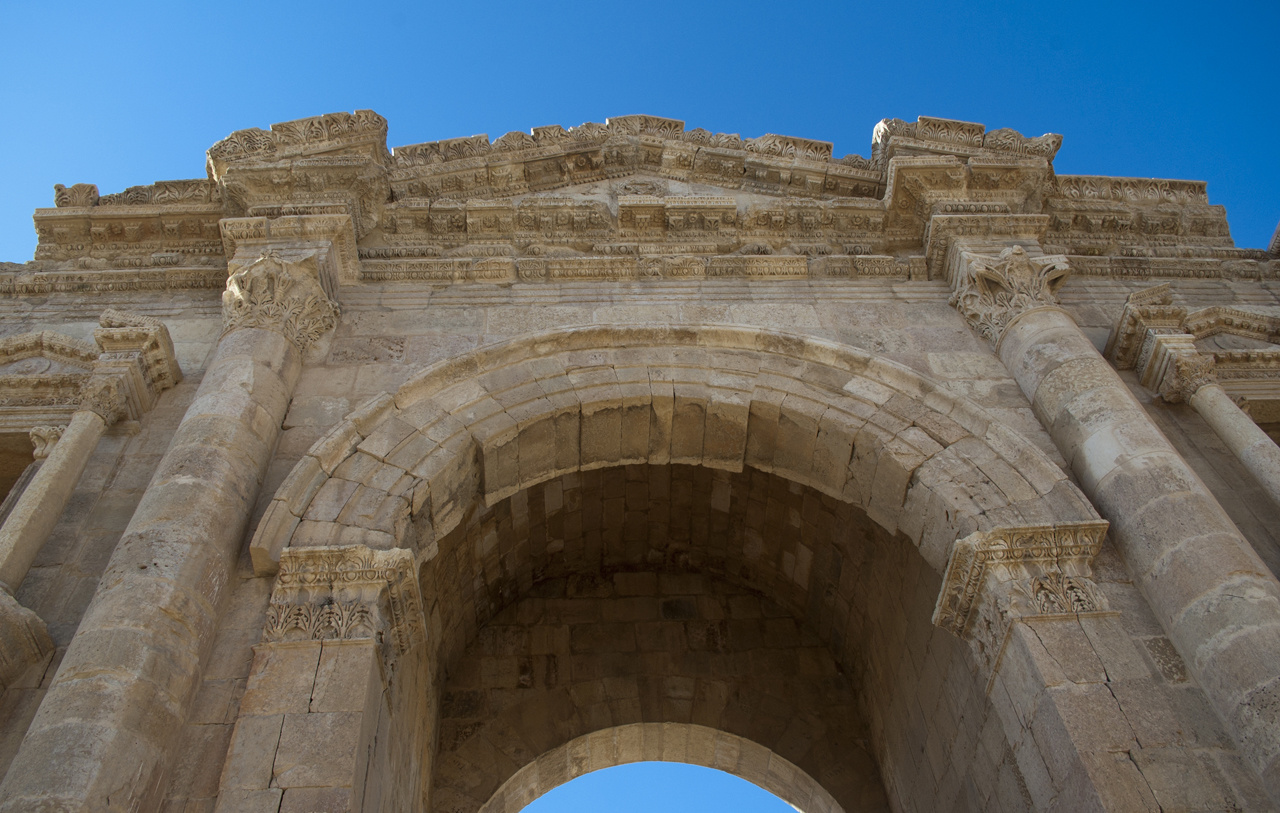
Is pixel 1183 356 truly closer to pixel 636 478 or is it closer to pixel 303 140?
pixel 636 478

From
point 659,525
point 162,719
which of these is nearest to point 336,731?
point 162,719

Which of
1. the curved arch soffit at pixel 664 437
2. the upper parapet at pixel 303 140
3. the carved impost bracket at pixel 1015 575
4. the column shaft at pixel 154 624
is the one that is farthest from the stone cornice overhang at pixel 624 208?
the carved impost bracket at pixel 1015 575

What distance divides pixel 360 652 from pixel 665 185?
6307 millimetres

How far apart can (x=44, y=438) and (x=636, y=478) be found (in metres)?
4.83

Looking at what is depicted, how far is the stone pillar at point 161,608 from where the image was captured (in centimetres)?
417

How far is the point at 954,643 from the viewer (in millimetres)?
6270

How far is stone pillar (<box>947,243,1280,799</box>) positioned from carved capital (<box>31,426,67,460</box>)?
7.43 meters

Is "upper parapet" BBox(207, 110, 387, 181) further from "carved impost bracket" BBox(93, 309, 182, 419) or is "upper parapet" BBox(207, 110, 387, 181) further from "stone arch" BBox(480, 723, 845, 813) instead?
"stone arch" BBox(480, 723, 845, 813)

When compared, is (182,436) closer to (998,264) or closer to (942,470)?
(942,470)

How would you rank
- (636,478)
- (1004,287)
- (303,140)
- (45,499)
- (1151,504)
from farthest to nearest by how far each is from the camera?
(303,140), (636,478), (1004,287), (45,499), (1151,504)

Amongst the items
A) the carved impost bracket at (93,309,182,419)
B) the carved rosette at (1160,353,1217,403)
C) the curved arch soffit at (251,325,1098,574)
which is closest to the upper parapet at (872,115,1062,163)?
the carved rosette at (1160,353,1217,403)

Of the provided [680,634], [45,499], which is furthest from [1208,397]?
[45,499]

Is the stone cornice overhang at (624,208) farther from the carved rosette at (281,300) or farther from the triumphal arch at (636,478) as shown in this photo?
the carved rosette at (281,300)

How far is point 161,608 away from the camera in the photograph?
4.83m
